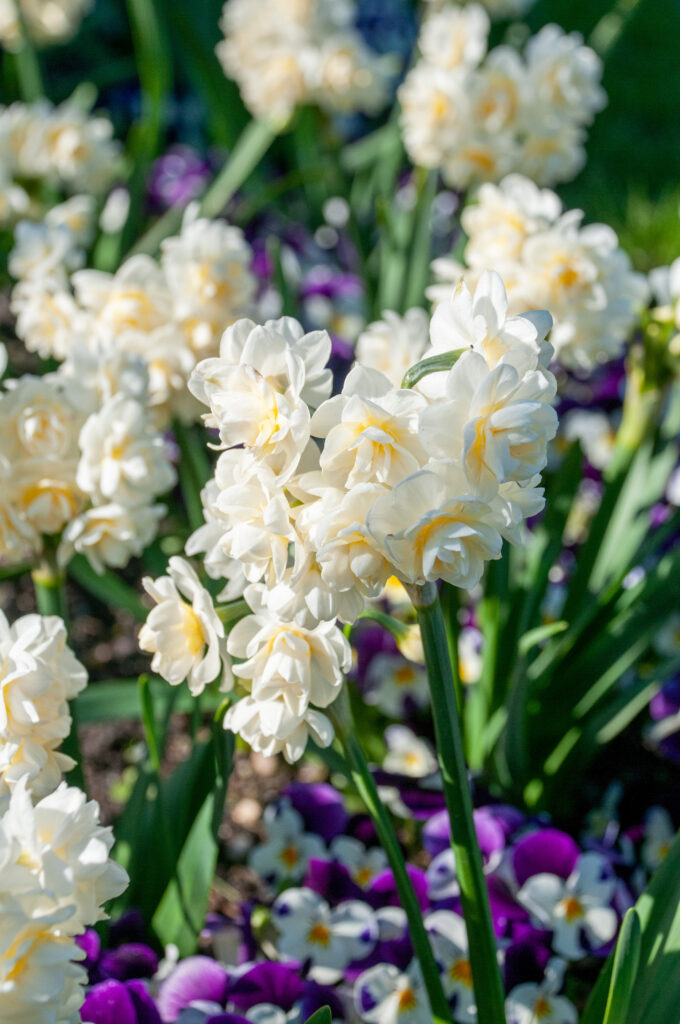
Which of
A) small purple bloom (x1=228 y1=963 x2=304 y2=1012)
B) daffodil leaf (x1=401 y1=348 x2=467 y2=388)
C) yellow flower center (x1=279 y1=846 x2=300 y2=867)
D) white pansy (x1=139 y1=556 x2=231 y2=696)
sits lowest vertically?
yellow flower center (x1=279 y1=846 x2=300 y2=867)

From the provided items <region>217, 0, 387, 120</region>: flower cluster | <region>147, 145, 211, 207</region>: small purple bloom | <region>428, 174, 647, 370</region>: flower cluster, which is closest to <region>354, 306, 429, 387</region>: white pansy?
<region>428, 174, 647, 370</region>: flower cluster

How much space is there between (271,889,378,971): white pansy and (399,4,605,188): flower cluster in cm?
126

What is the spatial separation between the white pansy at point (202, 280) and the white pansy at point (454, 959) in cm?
80

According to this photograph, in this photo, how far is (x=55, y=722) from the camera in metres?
0.79

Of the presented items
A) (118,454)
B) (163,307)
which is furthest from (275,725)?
(163,307)

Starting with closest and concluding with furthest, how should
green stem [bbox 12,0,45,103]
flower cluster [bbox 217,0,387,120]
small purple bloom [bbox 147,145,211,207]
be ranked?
flower cluster [bbox 217,0,387,120]
green stem [bbox 12,0,45,103]
small purple bloom [bbox 147,145,211,207]

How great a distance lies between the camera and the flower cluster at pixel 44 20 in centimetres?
250

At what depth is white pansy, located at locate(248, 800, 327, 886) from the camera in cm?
127

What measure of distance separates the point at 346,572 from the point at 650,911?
55 cm

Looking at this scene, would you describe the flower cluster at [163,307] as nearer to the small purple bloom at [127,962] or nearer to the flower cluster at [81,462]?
the flower cluster at [81,462]

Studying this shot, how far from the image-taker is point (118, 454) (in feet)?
3.24

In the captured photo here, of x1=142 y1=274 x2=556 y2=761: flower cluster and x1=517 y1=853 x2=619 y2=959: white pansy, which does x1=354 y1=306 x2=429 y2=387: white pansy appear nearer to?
x1=142 y1=274 x2=556 y2=761: flower cluster

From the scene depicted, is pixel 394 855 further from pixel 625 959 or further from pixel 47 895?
pixel 47 895

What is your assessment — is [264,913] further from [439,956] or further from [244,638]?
[244,638]
